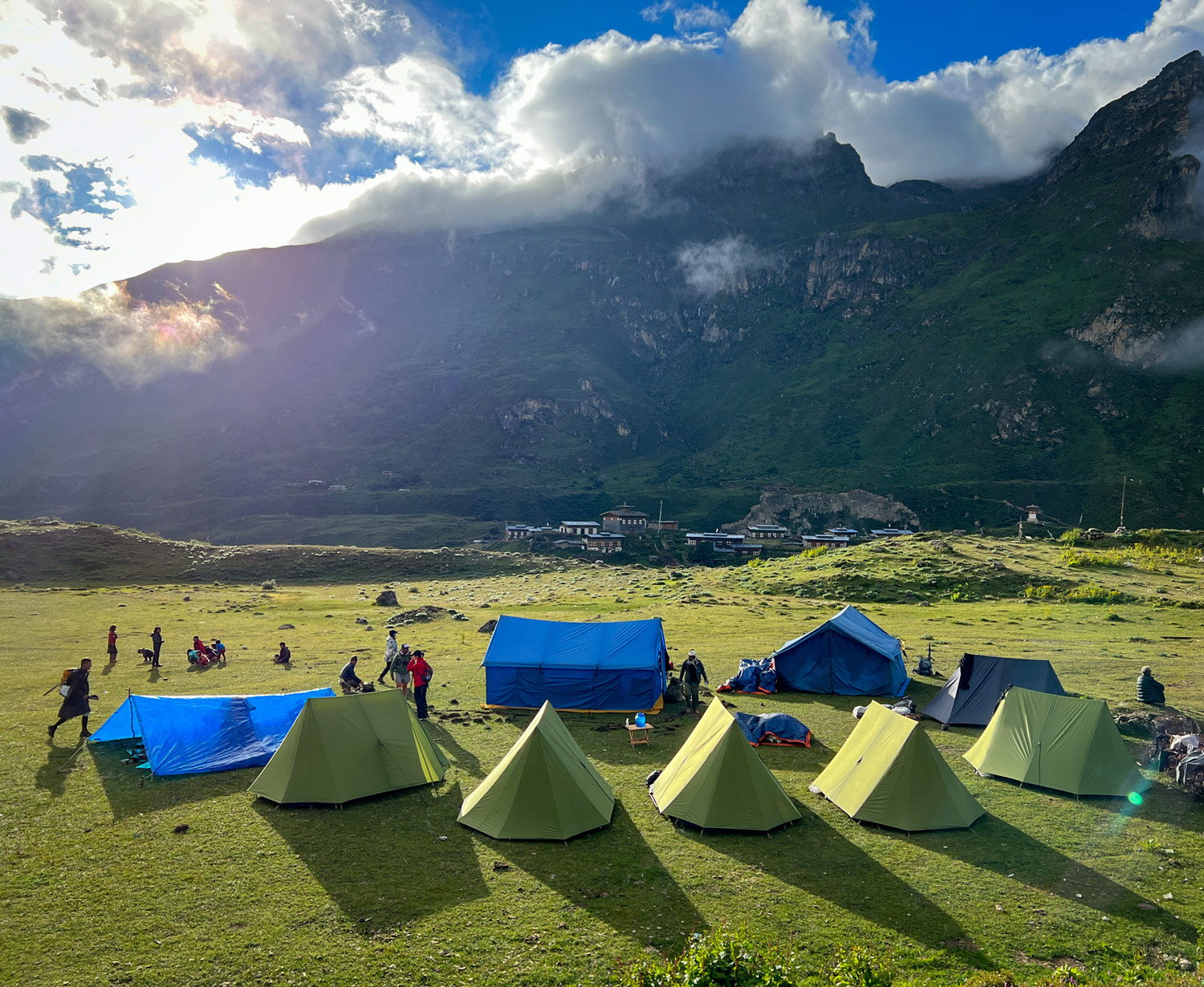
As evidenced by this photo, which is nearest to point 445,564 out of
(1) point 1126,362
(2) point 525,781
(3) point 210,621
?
(3) point 210,621

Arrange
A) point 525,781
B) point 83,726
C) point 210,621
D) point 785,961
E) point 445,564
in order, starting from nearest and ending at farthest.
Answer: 1. point 785,961
2. point 525,781
3. point 83,726
4. point 210,621
5. point 445,564

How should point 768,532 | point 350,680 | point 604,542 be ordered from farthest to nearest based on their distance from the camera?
point 768,532
point 604,542
point 350,680

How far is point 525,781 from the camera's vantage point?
1457cm

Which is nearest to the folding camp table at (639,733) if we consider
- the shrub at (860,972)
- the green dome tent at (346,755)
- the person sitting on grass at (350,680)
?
the green dome tent at (346,755)

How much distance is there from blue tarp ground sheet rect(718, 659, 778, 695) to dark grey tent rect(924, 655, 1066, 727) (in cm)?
669

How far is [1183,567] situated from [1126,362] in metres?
139

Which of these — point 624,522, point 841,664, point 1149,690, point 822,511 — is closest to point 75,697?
point 841,664

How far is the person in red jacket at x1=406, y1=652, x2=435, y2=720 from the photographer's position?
2284cm

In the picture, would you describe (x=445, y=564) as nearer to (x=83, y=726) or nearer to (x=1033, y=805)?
(x=83, y=726)

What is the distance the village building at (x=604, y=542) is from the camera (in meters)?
123

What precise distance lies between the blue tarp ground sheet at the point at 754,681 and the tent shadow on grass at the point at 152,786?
58.3ft

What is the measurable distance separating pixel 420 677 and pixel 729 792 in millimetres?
12110

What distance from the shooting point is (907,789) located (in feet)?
49.5

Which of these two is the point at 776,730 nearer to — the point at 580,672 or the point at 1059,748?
the point at 1059,748
